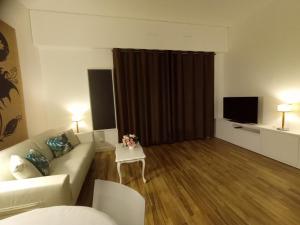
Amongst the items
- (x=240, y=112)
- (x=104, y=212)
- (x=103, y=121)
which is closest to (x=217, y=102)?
(x=240, y=112)

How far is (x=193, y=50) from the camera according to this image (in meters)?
4.31

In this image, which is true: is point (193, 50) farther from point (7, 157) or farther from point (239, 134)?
point (7, 157)

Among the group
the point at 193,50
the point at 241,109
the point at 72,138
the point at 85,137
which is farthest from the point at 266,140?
the point at 72,138

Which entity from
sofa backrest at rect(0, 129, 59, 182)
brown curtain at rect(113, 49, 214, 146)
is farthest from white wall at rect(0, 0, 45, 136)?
brown curtain at rect(113, 49, 214, 146)

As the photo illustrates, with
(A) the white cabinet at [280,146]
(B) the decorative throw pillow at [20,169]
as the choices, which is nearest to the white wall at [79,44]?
(B) the decorative throw pillow at [20,169]

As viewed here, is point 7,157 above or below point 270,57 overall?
below

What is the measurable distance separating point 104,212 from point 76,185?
1.12 m

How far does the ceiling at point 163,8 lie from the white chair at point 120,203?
3.23 metres

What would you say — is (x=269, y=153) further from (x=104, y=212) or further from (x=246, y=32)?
(x=104, y=212)

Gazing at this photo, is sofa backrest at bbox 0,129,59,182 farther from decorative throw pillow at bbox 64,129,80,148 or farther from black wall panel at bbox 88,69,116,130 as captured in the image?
black wall panel at bbox 88,69,116,130

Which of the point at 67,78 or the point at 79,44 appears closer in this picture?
the point at 79,44

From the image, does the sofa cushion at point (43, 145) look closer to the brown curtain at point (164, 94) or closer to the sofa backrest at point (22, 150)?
the sofa backrest at point (22, 150)

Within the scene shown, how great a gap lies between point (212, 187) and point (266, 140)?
174cm

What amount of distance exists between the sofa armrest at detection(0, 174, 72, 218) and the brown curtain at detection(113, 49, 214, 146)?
250cm
